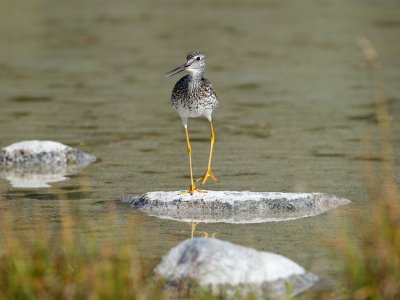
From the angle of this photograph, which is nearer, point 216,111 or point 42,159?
point 42,159

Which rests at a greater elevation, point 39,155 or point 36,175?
point 39,155

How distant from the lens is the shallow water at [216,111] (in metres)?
9.65

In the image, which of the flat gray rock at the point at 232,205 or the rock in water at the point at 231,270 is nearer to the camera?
the rock in water at the point at 231,270

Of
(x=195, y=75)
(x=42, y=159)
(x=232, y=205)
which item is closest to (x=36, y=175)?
(x=42, y=159)

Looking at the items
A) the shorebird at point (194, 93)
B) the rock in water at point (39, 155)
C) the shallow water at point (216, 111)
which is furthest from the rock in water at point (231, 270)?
the rock in water at point (39, 155)

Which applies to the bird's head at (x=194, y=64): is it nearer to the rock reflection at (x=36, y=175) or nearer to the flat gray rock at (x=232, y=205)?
the flat gray rock at (x=232, y=205)

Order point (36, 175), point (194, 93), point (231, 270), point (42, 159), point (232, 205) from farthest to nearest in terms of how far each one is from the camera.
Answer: point (42, 159) < point (36, 175) < point (194, 93) < point (232, 205) < point (231, 270)

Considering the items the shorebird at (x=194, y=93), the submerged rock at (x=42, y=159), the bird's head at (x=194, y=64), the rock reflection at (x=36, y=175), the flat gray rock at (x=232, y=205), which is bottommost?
the flat gray rock at (x=232, y=205)

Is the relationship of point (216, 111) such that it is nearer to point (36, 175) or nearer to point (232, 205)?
point (36, 175)

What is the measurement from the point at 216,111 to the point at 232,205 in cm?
633

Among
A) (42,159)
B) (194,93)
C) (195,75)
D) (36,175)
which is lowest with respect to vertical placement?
(36,175)

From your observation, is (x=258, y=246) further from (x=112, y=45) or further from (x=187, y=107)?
(x=112, y=45)

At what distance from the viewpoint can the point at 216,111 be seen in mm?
15797

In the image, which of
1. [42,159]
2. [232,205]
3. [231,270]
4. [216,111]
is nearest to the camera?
[231,270]
